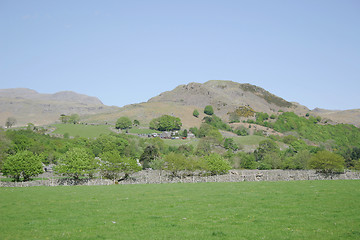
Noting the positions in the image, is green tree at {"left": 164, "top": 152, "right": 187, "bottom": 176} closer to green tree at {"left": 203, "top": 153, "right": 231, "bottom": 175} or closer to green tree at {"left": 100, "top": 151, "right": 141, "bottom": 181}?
green tree at {"left": 203, "top": 153, "right": 231, "bottom": 175}

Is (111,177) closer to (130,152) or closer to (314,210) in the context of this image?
(314,210)

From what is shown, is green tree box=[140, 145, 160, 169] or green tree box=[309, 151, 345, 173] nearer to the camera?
green tree box=[309, 151, 345, 173]

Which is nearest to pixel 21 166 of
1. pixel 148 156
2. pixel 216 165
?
pixel 216 165

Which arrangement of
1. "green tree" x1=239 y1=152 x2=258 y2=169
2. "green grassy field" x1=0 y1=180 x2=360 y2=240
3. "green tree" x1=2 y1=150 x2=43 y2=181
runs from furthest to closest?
"green tree" x1=239 y1=152 x2=258 y2=169
"green tree" x1=2 y1=150 x2=43 y2=181
"green grassy field" x1=0 y1=180 x2=360 y2=240

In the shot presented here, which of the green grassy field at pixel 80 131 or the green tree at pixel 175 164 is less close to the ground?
the green grassy field at pixel 80 131

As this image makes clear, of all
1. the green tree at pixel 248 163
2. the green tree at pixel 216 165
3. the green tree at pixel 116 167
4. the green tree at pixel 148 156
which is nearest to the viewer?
the green tree at pixel 116 167

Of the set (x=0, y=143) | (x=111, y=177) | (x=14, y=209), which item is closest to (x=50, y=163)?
(x=0, y=143)

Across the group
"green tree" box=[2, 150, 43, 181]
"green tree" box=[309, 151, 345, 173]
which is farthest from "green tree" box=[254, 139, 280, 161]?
"green tree" box=[2, 150, 43, 181]

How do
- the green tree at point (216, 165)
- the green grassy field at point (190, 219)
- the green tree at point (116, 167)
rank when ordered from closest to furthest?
the green grassy field at point (190, 219)
the green tree at point (116, 167)
the green tree at point (216, 165)

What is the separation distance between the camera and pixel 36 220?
77.8 ft

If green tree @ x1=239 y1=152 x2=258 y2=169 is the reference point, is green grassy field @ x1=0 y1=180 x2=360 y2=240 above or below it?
above

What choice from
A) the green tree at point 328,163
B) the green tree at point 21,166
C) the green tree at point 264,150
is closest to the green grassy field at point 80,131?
the green tree at point 264,150

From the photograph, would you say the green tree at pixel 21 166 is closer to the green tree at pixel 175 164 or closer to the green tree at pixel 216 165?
the green tree at pixel 175 164

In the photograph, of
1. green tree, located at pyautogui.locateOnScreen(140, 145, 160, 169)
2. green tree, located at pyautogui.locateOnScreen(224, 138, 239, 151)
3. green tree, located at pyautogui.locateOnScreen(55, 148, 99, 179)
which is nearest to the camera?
green tree, located at pyautogui.locateOnScreen(55, 148, 99, 179)
